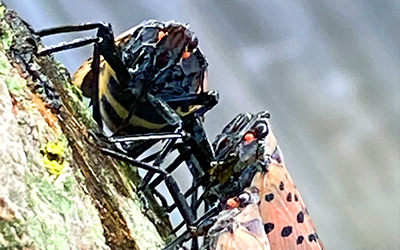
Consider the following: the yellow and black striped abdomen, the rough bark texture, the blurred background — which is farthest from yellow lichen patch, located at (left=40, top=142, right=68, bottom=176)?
the blurred background

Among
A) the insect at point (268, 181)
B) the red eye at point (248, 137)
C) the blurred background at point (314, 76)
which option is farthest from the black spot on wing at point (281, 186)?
the blurred background at point (314, 76)

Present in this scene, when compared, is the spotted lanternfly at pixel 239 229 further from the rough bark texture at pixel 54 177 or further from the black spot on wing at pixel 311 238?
the black spot on wing at pixel 311 238

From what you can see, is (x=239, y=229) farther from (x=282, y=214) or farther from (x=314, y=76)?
(x=314, y=76)

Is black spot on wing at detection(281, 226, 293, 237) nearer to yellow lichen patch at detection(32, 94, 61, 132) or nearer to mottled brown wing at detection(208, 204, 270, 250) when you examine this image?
mottled brown wing at detection(208, 204, 270, 250)

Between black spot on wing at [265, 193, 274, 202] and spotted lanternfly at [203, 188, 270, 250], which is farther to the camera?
black spot on wing at [265, 193, 274, 202]

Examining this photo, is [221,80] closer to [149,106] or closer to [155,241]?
[149,106]

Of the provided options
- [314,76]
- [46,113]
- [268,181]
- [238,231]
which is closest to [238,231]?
→ [238,231]
